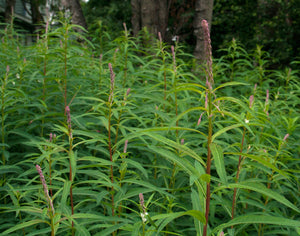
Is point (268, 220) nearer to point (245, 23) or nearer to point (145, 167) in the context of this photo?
point (145, 167)

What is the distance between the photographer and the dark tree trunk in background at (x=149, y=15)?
8367 millimetres

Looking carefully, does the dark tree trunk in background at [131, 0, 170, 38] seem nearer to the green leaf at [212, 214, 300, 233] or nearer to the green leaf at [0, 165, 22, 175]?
the green leaf at [0, 165, 22, 175]

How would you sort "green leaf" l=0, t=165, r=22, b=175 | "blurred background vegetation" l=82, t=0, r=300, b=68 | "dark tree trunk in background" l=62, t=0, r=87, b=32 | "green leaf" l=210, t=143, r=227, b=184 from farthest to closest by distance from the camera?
"blurred background vegetation" l=82, t=0, r=300, b=68
"dark tree trunk in background" l=62, t=0, r=87, b=32
"green leaf" l=0, t=165, r=22, b=175
"green leaf" l=210, t=143, r=227, b=184

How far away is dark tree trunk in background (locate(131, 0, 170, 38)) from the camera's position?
8.37 metres

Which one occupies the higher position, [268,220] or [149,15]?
[149,15]

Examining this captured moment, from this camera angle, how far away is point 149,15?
27.5 feet

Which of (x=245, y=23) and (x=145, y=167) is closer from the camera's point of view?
(x=145, y=167)

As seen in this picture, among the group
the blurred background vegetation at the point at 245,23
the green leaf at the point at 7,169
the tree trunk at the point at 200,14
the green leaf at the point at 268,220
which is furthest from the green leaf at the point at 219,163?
the blurred background vegetation at the point at 245,23

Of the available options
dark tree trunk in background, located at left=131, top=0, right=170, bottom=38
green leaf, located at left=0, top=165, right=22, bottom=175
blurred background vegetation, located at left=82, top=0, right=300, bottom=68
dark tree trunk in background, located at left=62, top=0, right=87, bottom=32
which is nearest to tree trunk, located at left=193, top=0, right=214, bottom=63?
dark tree trunk in background, located at left=131, top=0, right=170, bottom=38

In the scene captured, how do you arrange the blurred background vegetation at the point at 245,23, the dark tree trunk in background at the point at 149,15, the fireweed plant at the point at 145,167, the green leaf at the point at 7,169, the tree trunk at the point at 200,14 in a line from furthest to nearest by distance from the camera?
the blurred background vegetation at the point at 245,23 → the dark tree trunk in background at the point at 149,15 → the tree trunk at the point at 200,14 → the green leaf at the point at 7,169 → the fireweed plant at the point at 145,167

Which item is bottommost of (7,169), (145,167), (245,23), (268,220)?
(145,167)

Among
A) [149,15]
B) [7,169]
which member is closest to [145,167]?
[7,169]

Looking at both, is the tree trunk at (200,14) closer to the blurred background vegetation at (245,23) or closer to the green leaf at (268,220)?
the blurred background vegetation at (245,23)

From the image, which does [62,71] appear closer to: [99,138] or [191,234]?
[99,138]
